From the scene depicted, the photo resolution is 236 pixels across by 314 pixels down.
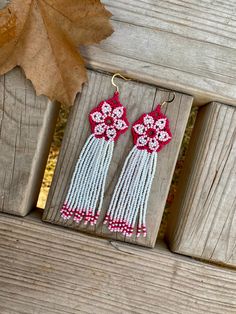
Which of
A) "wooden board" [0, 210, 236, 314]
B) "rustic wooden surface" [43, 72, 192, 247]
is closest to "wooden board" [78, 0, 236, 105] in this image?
"rustic wooden surface" [43, 72, 192, 247]

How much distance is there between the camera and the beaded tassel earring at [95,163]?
1489mm

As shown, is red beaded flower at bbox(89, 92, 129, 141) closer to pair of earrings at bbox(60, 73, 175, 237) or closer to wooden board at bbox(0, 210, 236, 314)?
pair of earrings at bbox(60, 73, 175, 237)

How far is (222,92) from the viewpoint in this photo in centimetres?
151

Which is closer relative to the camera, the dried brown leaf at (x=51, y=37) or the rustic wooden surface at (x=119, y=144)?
the dried brown leaf at (x=51, y=37)

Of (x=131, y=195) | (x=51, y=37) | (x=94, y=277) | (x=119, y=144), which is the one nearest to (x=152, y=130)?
(x=119, y=144)

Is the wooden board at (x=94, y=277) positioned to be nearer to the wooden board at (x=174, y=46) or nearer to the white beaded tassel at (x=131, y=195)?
the white beaded tassel at (x=131, y=195)

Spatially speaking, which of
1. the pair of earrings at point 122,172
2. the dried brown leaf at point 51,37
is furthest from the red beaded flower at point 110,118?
the dried brown leaf at point 51,37

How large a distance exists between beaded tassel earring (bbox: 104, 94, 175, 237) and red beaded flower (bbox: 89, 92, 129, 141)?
48 millimetres

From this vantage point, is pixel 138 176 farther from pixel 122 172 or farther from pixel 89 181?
pixel 89 181

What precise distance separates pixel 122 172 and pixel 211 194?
1.01 ft

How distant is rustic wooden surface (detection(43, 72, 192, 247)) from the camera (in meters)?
1.50

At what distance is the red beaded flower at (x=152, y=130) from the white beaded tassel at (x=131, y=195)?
4cm

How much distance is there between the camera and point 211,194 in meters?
1.56

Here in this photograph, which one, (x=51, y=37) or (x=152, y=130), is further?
(x=152, y=130)
